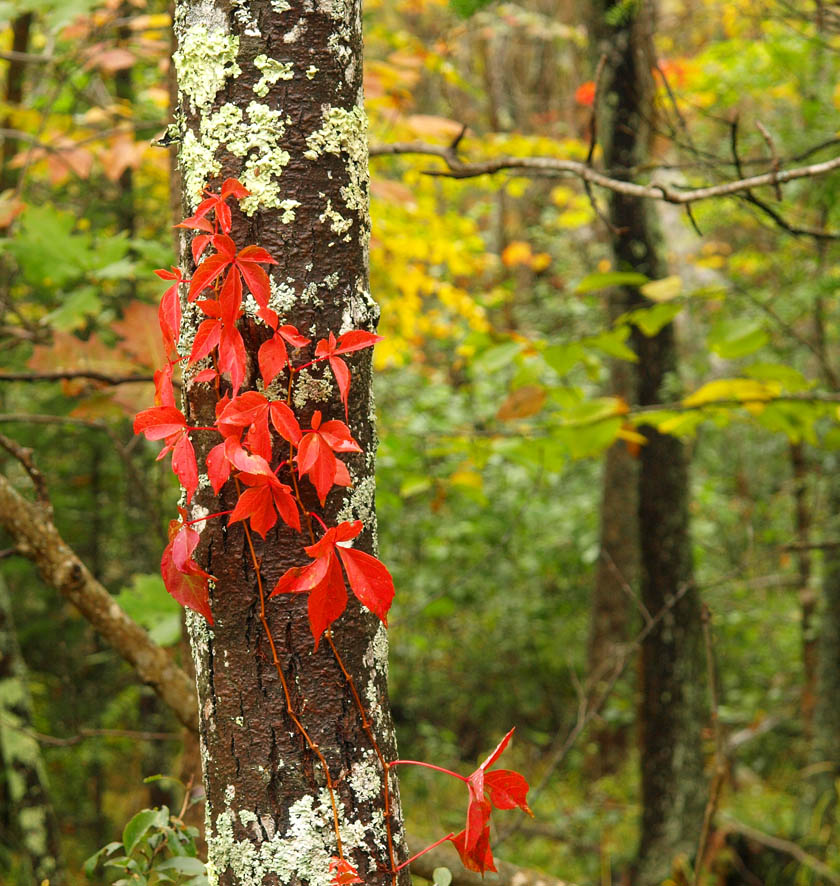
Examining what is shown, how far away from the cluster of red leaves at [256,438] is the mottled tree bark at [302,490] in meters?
0.03

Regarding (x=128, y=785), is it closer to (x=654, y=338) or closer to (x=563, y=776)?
(x=563, y=776)

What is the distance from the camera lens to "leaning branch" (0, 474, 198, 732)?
1.31m

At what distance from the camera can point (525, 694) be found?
591cm

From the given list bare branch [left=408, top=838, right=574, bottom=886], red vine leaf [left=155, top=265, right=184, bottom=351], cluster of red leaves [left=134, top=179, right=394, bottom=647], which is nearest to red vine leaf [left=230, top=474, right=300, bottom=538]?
cluster of red leaves [left=134, top=179, right=394, bottom=647]

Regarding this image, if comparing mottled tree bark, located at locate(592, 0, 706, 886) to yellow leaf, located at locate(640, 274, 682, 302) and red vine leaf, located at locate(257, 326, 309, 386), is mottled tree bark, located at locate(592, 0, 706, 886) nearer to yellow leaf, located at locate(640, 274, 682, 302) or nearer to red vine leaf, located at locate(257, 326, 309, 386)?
yellow leaf, located at locate(640, 274, 682, 302)

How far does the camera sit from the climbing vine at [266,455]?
789mm

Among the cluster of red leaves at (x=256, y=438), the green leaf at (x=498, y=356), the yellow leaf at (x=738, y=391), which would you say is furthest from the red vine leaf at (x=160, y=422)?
the yellow leaf at (x=738, y=391)

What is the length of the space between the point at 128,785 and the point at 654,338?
4065 millimetres

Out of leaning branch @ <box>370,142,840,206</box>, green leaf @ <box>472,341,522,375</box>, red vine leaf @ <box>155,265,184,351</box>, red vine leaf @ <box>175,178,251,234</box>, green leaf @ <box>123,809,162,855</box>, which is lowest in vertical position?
green leaf @ <box>123,809,162,855</box>

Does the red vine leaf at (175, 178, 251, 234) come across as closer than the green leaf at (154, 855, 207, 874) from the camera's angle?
Yes

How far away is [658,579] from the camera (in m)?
2.87

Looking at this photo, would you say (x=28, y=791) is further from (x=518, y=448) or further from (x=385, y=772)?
(x=385, y=772)

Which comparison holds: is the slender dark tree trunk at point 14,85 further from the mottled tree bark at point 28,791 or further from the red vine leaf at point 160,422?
the red vine leaf at point 160,422

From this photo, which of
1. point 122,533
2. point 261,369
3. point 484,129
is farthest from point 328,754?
point 484,129
